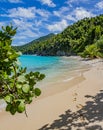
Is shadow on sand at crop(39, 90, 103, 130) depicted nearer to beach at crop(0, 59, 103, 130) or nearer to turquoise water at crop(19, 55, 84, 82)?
beach at crop(0, 59, 103, 130)

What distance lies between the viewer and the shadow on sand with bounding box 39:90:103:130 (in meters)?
7.55

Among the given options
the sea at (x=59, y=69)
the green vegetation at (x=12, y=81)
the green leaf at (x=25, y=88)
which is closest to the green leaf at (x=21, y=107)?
the green vegetation at (x=12, y=81)

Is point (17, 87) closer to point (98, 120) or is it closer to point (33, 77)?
point (33, 77)

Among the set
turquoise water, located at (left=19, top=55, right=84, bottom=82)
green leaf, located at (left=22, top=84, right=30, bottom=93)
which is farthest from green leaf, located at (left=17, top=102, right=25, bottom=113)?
turquoise water, located at (left=19, top=55, right=84, bottom=82)

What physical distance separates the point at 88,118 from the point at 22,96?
18.4 feet

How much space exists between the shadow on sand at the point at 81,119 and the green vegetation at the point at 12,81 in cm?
457

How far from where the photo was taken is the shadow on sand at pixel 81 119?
7.55 meters

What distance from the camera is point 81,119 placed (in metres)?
8.26

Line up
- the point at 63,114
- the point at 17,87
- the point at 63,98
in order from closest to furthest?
the point at 17,87
the point at 63,114
the point at 63,98

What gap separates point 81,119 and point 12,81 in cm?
554

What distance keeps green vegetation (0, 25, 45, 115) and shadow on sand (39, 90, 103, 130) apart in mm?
4570

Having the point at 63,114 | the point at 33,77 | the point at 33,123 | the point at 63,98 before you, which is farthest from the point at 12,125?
the point at 33,77

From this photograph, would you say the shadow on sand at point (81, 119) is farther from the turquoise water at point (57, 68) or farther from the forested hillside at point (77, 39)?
the forested hillside at point (77, 39)

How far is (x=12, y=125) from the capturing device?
8.68 meters
